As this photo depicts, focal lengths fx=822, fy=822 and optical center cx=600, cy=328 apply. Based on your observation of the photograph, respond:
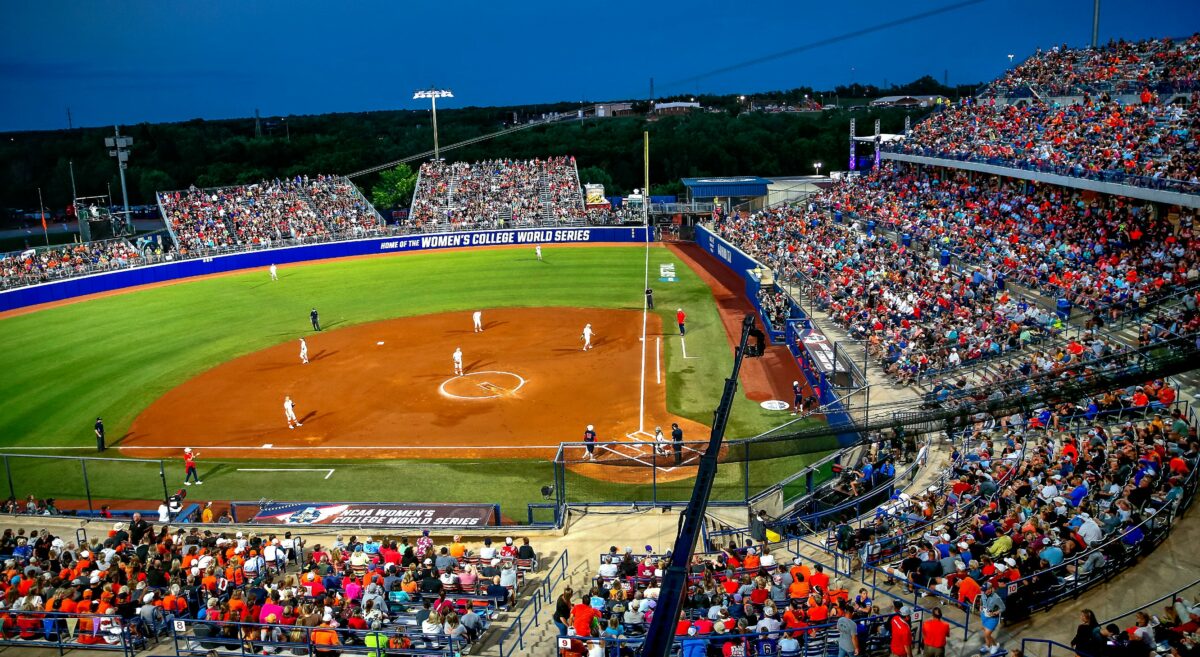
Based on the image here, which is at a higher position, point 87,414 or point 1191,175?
point 1191,175

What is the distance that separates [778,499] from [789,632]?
26.0 feet

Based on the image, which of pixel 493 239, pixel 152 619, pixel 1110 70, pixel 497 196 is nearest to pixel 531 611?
pixel 152 619

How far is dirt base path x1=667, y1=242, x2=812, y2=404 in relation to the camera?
28625 mm

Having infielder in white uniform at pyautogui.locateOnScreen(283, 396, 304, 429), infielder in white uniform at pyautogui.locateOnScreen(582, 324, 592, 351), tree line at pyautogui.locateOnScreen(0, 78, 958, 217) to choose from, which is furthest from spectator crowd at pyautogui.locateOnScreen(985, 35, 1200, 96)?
tree line at pyautogui.locateOnScreen(0, 78, 958, 217)

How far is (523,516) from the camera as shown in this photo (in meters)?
20.0

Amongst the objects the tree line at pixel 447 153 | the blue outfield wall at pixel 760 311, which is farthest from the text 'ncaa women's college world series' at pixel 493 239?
the tree line at pixel 447 153

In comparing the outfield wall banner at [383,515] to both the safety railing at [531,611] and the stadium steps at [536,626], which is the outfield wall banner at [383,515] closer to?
the safety railing at [531,611]

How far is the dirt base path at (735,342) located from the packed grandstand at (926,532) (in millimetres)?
2529

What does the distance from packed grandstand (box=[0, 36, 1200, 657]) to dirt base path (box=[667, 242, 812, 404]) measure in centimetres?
253

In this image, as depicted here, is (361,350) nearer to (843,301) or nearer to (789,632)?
(843,301)

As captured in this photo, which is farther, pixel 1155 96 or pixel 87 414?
pixel 1155 96

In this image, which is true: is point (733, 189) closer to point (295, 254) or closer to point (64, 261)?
point (295, 254)

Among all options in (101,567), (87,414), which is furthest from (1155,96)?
(87,414)

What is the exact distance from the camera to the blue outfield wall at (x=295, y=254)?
49.2m
